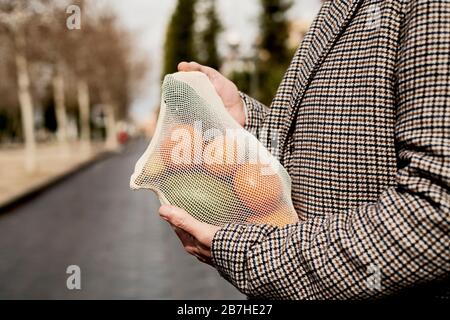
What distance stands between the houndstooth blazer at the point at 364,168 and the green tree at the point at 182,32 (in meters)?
61.9

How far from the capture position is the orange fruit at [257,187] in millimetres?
1267

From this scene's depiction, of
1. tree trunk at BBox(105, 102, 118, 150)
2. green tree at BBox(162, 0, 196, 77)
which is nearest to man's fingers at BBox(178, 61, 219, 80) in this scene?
tree trunk at BBox(105, 102, 118, 150)

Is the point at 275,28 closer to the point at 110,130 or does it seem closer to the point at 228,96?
the point at 110,130

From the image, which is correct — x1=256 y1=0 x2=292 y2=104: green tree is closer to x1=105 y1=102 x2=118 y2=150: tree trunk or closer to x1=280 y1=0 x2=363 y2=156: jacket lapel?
x1=105 y1=102 x2=118 y2=150: tree trunk

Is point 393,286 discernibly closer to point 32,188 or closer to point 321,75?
point 321,75

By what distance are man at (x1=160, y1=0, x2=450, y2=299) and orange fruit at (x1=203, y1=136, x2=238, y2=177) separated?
0.11 m

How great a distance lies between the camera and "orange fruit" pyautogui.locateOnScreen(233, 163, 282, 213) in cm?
127

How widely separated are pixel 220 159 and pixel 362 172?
27cm

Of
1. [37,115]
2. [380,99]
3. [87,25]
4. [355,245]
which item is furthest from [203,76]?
[37,115]

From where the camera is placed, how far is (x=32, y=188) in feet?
50.2

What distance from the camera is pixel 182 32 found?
64.3 meters

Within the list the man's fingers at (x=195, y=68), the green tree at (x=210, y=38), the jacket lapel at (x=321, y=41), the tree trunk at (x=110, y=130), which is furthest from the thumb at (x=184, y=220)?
the green tree at (x=210, y=38)

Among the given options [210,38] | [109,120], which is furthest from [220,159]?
[210,38]
